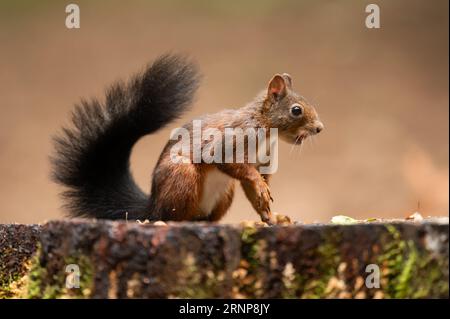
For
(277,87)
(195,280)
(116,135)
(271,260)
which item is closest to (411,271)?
(271,260)

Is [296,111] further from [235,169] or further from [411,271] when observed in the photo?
[411,271]

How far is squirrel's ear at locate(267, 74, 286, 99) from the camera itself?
234 centimetres

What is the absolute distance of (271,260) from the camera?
1.45m

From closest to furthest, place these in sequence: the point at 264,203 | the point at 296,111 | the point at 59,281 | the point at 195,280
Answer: the point at 195,280
the point at 59,281
the point at 264,203
the point at 296,111

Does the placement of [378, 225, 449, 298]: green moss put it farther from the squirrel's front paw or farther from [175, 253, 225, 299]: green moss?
the squirrel's front paw

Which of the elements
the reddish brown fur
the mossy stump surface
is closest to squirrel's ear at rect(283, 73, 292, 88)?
the reddish brown fur

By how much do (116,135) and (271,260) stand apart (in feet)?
3.95

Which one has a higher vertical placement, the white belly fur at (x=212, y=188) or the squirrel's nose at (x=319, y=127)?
the squirrel's nose at (x=319, y=127)

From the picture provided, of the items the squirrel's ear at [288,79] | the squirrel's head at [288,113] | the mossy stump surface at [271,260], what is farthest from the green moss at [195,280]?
the squirrel's ear at [288,79]

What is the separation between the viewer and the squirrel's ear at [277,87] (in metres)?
2.34

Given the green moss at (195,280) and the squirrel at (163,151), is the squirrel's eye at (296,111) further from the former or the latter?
the green moss at (195,280)

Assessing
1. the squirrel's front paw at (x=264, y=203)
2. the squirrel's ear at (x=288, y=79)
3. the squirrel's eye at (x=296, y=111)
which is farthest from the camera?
the squirrel's ear at (x=288, y=79)

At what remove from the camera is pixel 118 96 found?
2461 mm
